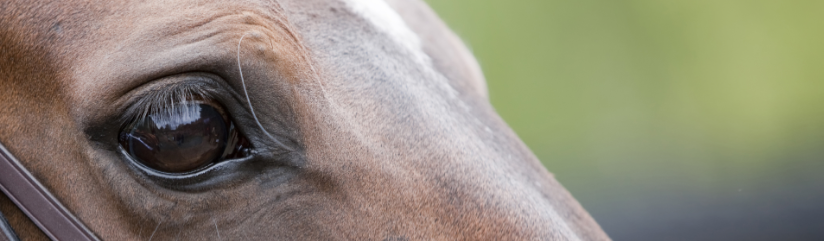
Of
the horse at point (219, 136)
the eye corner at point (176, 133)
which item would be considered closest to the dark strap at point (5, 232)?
the horse at point (219, 136)

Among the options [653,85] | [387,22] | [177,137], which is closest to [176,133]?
[177,137]

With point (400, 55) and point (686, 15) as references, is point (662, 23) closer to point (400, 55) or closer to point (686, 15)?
point (686, 15)

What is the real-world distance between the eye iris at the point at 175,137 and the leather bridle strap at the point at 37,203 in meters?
0.17

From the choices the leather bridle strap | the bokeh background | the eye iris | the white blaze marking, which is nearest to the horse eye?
the eye iris

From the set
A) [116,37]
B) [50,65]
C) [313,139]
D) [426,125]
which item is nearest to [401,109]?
[426,125]

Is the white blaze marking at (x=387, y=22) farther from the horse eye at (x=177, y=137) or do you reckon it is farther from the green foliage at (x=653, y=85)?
the green foliage at (x=653, y=85)

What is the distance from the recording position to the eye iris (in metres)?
1.09

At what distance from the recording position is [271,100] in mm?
1122

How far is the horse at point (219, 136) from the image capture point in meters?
1.08

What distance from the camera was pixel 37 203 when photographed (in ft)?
3.60

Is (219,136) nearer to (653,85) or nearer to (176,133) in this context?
(176,133)

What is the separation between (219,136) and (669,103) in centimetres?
654

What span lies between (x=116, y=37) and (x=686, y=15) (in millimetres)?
6557

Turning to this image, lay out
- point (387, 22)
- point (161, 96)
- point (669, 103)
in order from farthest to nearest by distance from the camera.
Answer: point (669, 103) → point (387, 22) → point (161, 96)
